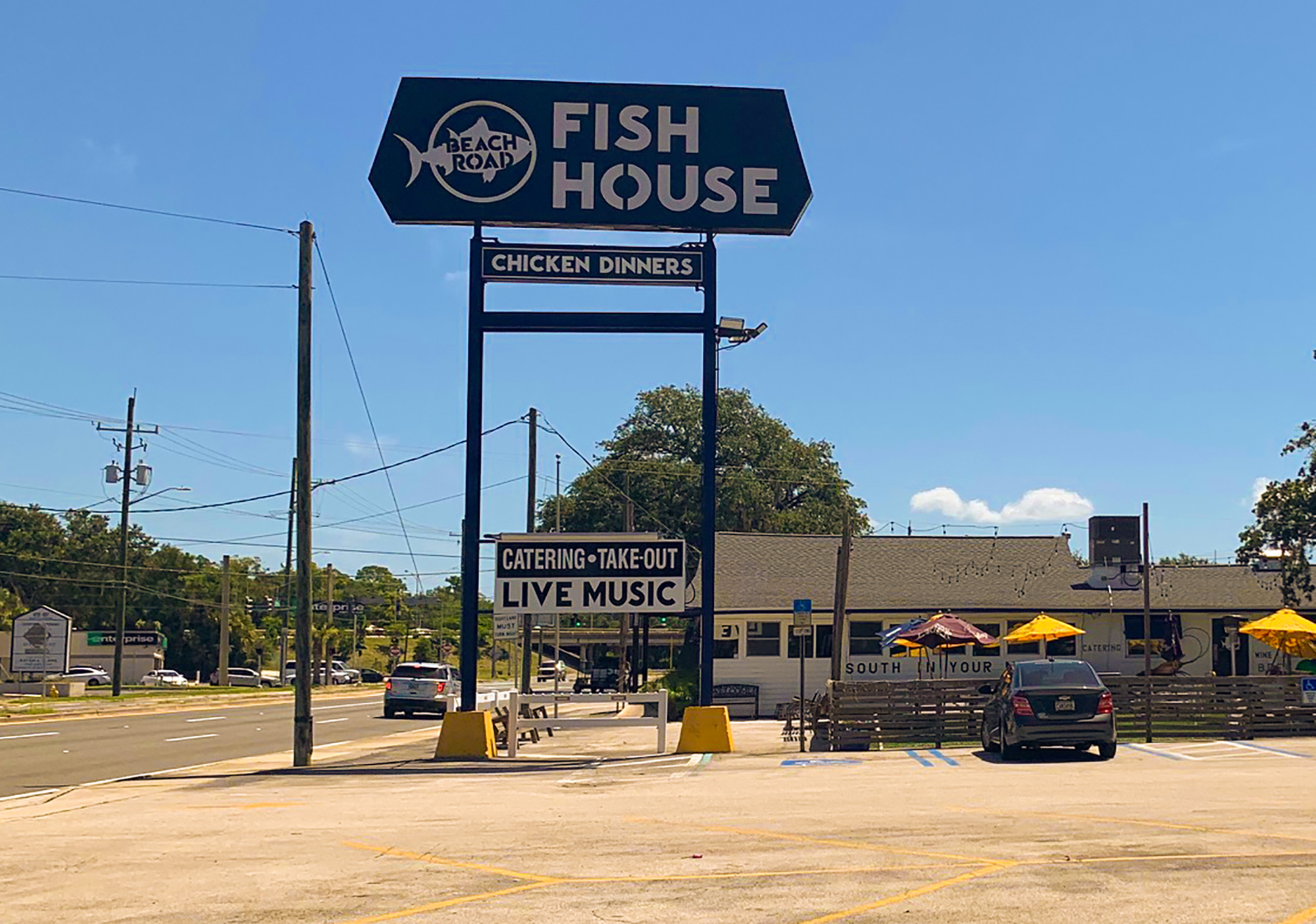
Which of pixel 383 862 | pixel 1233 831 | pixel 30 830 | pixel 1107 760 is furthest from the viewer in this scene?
pixel 1107 760

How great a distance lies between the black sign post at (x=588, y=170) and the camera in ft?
77.0

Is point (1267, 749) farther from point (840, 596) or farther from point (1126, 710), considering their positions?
point (840, 596)

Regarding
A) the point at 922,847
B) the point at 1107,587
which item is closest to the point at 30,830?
the point at 922,847

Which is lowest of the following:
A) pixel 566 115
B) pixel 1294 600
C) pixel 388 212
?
pixel 1294 600

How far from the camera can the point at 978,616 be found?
1588 inches

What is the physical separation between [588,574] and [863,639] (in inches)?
768

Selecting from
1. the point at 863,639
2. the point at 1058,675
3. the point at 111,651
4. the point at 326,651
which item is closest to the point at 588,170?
the point at 1058,675

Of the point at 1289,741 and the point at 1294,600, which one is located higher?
the point at 1294,600

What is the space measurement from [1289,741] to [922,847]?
15727mm

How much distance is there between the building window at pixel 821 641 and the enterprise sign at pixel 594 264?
62.6ft

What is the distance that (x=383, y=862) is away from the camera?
36.0 ft

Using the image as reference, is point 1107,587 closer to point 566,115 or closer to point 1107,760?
point 1107,760

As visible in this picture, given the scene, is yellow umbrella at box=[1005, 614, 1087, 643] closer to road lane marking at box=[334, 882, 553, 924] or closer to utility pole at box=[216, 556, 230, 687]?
road lane marking at box=[334, 882, 553, 924]

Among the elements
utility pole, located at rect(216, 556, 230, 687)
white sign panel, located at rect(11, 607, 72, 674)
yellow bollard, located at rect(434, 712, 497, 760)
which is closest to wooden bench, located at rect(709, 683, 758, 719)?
yellow bollard, located at rect(434, 712, 497, 760)
